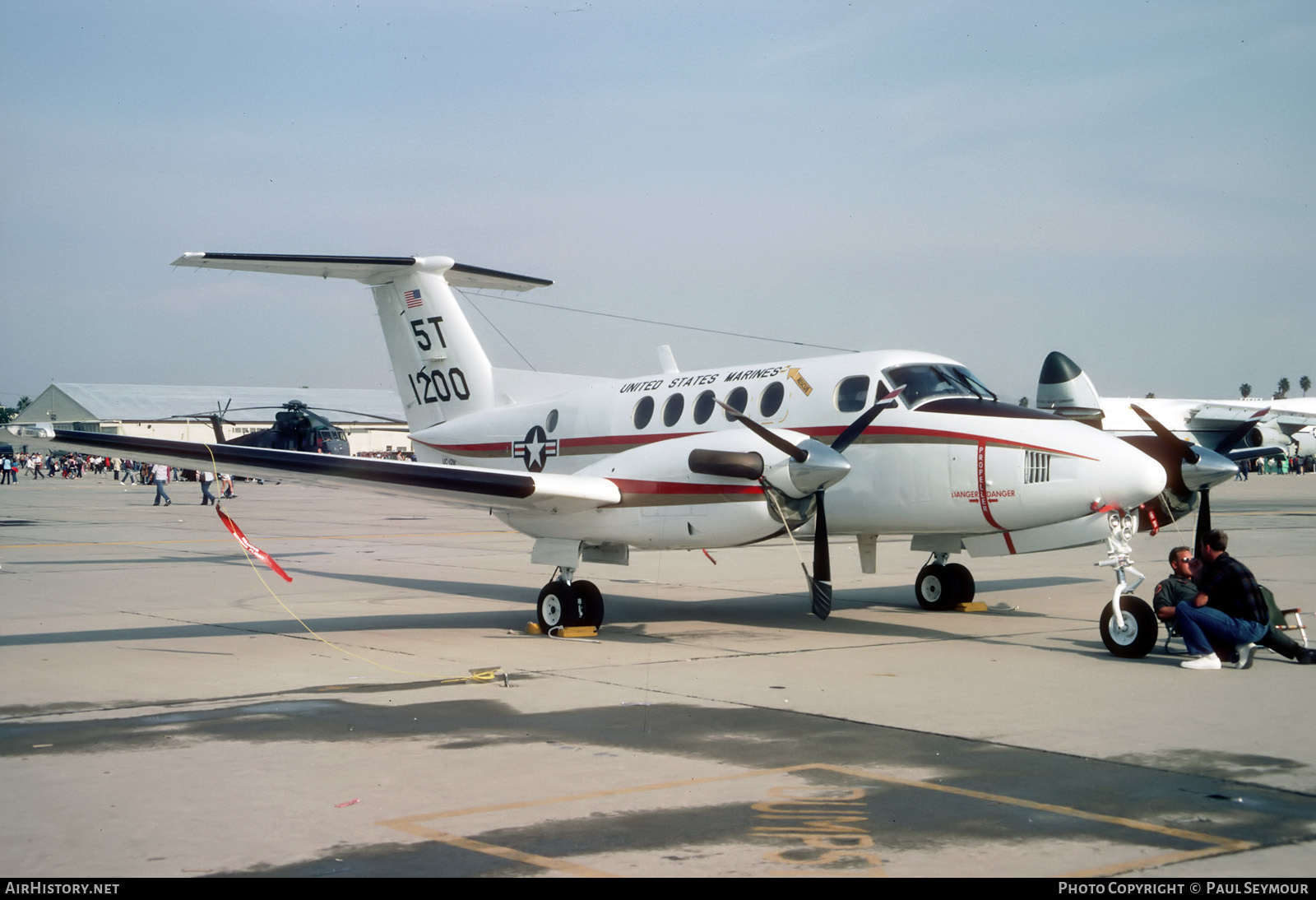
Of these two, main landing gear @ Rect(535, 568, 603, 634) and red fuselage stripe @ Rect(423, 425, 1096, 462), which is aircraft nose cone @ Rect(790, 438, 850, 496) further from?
main landing gear @ Rect(535, 568, 603, 634)

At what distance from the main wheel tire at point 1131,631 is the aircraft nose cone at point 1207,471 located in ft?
5.80

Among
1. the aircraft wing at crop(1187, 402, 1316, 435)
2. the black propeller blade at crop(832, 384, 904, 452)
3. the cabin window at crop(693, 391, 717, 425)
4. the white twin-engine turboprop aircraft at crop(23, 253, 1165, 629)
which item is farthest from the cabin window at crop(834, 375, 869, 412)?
the aircraft wing at crop(1187, 402, 1316, 435)

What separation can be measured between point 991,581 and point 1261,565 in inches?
186

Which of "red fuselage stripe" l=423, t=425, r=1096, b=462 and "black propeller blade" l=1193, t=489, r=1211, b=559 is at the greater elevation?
"red fuselage stripe" l=423, t=425, r=1096, b=462

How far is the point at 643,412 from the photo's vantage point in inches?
532

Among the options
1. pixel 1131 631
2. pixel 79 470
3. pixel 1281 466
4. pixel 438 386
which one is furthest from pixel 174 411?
pixel 1131 631

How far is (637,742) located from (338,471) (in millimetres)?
5447

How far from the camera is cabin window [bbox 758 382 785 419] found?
12391mm

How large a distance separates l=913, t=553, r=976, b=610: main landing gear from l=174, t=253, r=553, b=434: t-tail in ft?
21.2

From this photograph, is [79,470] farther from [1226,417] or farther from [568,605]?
[568,605]

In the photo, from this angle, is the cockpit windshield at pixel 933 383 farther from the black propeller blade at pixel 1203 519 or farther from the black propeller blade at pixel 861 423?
the black propeller blade at pixel 1203 519

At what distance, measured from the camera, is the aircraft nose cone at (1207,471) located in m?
11.5
